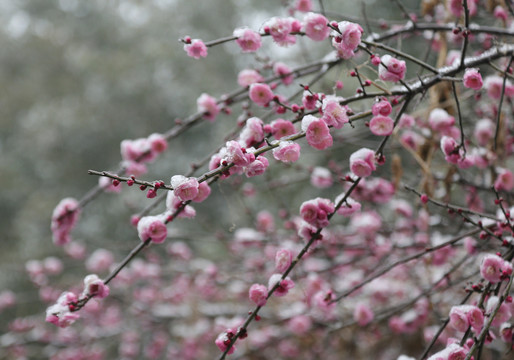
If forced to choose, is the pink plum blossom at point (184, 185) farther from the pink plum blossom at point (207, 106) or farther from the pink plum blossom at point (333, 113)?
the pink plum blossom at point (207, 106)

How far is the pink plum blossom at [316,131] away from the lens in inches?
25.5

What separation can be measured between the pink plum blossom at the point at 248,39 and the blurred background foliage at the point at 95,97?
257 cm

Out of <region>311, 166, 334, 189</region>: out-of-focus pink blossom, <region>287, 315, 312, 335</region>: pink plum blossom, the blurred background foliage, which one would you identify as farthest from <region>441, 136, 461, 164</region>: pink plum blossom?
the blurred background foliage

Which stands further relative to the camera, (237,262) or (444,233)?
(237,262)

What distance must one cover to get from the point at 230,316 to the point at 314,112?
68.3 inches

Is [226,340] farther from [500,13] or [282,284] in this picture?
[500,13]

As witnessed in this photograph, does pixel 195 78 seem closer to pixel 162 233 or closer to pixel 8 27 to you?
pixel 8 27

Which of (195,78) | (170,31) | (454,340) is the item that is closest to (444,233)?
(454,340)

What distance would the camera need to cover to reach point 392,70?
72 centimetres

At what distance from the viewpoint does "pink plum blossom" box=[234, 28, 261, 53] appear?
0.81 meters

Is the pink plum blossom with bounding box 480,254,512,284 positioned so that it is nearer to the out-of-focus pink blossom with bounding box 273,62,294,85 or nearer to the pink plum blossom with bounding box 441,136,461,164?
the pink plum blossom with bounding box 441,136,461,164

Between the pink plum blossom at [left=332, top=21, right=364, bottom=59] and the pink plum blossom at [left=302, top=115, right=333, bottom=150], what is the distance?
0.13m

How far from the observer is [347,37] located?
672 millimetres

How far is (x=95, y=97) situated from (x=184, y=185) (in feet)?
14.6
